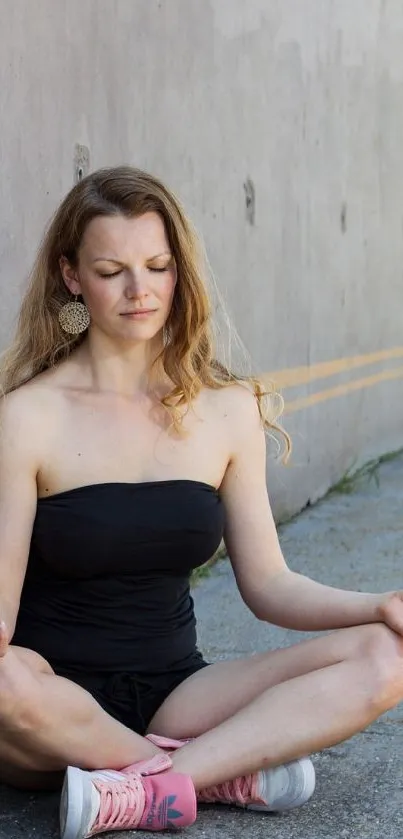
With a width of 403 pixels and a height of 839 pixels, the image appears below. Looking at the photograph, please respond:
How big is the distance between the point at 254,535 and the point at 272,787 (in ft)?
1.90

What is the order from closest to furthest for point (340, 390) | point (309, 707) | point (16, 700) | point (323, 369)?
point (16, 700) < point (309, 707) < point (323, 369) < point (340, 390)

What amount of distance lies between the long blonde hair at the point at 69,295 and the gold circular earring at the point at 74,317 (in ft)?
0.08

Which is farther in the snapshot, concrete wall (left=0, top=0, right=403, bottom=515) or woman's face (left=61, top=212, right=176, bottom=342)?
concrete wall (left=0, top=0, right=403, bottom=515)

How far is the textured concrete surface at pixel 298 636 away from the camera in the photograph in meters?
2.97

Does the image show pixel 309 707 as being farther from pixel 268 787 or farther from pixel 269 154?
pixel 269 154

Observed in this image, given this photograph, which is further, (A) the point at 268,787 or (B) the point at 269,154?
(B) the point at 269,154

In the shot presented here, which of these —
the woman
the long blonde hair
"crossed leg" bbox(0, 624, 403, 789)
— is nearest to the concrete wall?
the long blonde hair

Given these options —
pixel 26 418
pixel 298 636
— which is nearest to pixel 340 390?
pixel 298 636

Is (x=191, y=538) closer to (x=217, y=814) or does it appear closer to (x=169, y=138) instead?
(x=217, y=814)

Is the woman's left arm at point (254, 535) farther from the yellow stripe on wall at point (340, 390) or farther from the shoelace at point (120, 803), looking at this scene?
the yellow stripe on wall at point (340, 390)

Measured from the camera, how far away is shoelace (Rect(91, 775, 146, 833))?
2.75 metres

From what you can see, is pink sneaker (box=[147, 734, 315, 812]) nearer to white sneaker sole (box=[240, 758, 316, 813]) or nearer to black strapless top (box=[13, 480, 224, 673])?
white sneaker sole (box=[240, 758, 316, 813])

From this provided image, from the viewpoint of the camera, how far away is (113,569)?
3018 millimetres

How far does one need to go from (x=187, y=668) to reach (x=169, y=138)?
2.55 m
